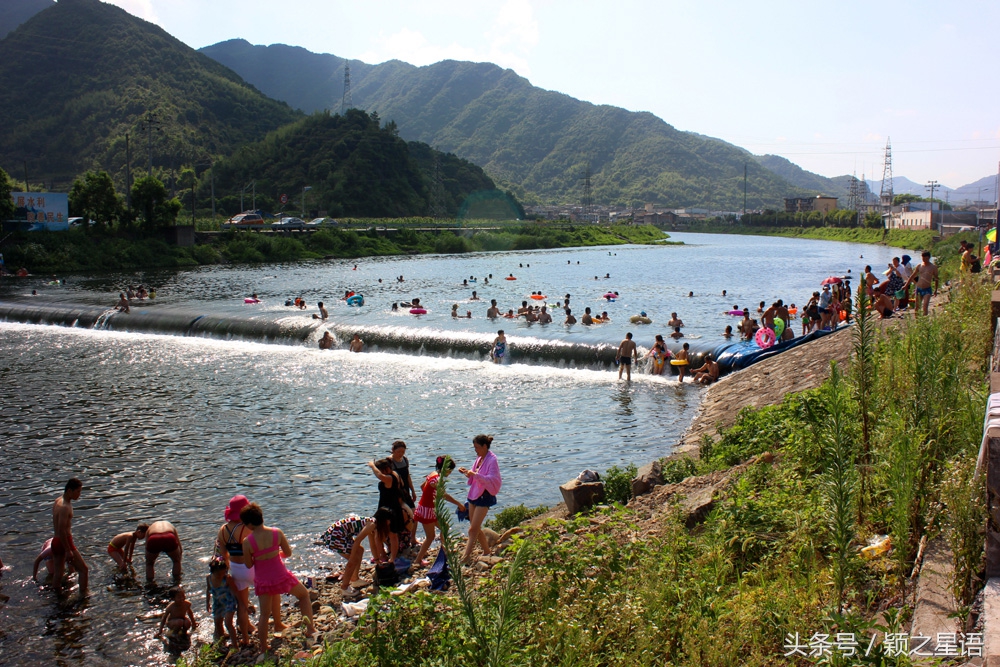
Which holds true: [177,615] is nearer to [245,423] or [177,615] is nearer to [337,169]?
[245,423]

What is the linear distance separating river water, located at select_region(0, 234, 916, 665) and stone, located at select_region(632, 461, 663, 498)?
207 cm

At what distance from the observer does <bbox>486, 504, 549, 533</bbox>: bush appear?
11.7 m

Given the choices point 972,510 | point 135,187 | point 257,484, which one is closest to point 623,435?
point 257,484

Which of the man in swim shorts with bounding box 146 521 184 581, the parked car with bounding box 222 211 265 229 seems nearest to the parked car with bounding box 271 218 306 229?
the parked car with bounding box 222 211 265 229

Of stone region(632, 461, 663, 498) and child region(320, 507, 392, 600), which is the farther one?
stone region(632, 461, 663, 498)

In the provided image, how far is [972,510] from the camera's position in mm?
5289

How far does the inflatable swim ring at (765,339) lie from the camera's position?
2303 centimetres

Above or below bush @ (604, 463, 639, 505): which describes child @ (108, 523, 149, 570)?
below

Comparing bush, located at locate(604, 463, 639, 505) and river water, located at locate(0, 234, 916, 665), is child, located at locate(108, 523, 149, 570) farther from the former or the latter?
bush, located at locate(604, 463, 639, 505)

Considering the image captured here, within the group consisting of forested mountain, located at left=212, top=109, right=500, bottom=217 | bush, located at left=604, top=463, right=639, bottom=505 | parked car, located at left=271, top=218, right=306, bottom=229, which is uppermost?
forested mountain, located at left=212, top=109, right=500, bottom=217

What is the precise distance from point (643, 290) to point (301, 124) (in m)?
101

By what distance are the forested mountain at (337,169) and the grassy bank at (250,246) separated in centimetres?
2115

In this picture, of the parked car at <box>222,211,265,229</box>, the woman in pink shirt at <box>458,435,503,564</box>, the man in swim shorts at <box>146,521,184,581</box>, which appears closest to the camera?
the woman in pink shirt at <box>458,435,503,564</box>

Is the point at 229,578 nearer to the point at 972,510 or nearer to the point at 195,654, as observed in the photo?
the point at 195,654
